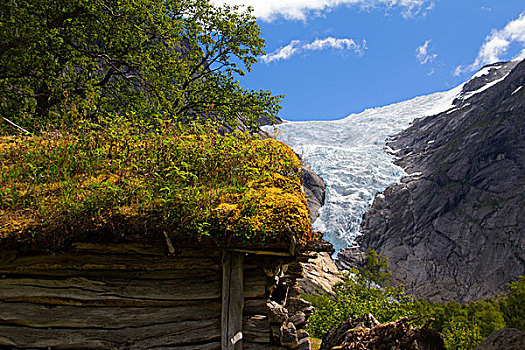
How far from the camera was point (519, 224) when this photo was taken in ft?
162

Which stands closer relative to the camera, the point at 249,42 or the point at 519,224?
the point at 249,42

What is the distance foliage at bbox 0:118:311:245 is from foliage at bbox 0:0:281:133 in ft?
11.7

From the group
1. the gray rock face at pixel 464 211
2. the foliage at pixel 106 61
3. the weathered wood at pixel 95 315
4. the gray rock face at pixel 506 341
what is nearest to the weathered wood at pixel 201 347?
the weathered wood at pixel 95 315

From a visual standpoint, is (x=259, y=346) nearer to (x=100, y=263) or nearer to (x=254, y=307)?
(x=254, y=307)

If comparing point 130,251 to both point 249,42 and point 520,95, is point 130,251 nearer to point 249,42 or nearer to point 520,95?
point 249,42

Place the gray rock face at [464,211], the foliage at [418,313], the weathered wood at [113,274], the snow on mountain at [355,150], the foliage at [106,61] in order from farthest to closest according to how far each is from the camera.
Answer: the snow on mountain at [355,150]
the gray rock face at [464,211]
the foliage at [418,313]
the foliage at [106,61]
the weathered wood at [113,274]

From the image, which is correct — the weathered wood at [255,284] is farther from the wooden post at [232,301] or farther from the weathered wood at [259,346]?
the weathered wood at [259,346]

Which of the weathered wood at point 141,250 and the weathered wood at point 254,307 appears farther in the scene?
the weathered wood at point 254,307

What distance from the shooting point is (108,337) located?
4.16m

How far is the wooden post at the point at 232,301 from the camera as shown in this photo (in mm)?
4164

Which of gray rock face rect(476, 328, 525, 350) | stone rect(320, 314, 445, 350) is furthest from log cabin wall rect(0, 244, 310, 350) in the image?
gray rock face rect(476, 328, 525, 350)

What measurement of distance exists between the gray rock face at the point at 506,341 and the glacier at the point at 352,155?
49.9 metres

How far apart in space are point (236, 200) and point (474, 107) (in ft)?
264

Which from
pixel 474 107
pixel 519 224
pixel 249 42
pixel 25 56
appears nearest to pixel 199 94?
pixel 249 42
